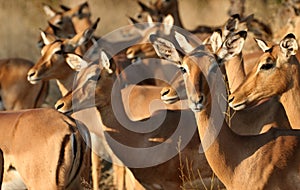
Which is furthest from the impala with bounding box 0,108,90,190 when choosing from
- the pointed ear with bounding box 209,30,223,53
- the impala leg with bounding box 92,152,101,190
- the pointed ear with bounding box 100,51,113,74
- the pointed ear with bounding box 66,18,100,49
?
the pointed ear with bounding box 66,18,100,49

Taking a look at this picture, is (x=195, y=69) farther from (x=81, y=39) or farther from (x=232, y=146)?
(x=81, y=39)

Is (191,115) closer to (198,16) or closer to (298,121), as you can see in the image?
(298,121)

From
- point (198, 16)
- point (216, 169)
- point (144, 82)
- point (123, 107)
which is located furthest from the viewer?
point (198, 16)

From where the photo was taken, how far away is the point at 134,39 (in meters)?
13.2

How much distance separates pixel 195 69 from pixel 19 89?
16.7 ft

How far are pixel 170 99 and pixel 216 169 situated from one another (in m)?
1.15

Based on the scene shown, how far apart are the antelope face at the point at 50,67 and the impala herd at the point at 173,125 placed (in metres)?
0.01

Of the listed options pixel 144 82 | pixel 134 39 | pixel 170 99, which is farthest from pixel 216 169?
pixel 134 39

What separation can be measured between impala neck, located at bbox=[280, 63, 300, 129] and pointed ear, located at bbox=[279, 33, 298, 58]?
202mm

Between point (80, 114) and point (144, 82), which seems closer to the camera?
point (80, 114)

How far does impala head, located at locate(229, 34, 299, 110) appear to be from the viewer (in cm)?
791

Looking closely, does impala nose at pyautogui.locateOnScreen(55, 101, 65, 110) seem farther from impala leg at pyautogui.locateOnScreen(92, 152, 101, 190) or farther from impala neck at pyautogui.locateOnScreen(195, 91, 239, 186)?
impala neck at pyautogui.locateOnScreen(195, 91, 239, 186)

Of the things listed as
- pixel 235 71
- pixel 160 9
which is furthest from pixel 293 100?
pixel 160 9

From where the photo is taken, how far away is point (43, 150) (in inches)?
296
